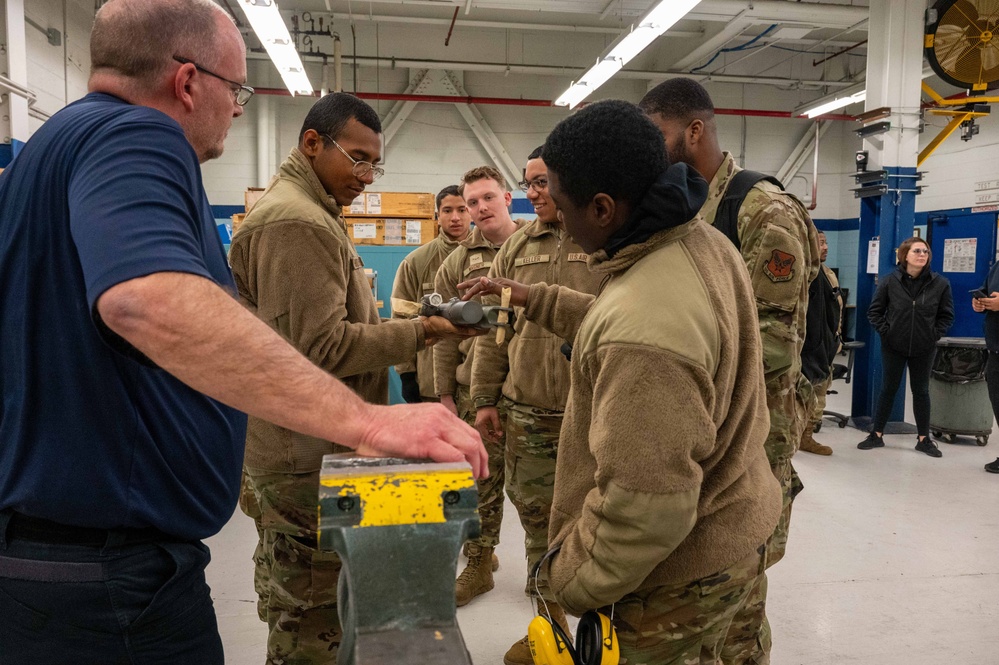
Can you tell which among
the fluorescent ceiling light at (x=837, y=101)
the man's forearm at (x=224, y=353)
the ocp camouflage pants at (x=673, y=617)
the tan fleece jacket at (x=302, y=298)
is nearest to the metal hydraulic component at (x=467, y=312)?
the tan fleece jacket at (x=302, y=298)

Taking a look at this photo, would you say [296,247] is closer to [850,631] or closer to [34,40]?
[850,631]

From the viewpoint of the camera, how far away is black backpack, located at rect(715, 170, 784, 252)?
7.42 feet

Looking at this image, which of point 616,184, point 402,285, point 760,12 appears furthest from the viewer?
point 760,12

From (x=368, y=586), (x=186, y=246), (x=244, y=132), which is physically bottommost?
(x=368, y=586)

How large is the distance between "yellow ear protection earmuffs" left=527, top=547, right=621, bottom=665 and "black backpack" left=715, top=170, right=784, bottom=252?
4.38ft

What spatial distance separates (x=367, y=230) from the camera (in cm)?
637

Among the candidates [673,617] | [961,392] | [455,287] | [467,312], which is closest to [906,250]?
[961,392]

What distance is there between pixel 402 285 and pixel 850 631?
3.01 meters

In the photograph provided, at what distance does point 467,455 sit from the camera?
3.03ft

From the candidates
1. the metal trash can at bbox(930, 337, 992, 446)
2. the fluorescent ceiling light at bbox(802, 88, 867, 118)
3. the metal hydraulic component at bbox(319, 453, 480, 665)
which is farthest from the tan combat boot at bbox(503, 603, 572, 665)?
the fluorescent ceiling light at bbox(802, 88, 867, 118)

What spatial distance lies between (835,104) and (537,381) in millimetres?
8798

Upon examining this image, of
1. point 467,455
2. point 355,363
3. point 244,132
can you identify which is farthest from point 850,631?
point 244,132

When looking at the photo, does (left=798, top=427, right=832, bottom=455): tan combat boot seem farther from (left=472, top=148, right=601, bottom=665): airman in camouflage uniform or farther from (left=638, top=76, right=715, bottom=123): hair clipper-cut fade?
(left=638, top=76, right=715, bottom=123): hair clipper-cut fade

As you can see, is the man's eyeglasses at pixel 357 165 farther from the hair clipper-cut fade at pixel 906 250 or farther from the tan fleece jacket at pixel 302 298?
the hair clipper-cut fade at pixel 906 250
